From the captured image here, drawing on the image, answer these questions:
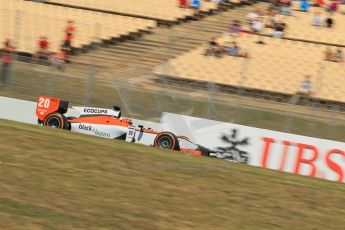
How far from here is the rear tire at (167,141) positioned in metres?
13.1

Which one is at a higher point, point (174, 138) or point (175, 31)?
point (175, 31)

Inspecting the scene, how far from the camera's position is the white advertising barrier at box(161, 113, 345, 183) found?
12648mm

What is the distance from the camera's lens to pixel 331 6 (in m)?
21.7

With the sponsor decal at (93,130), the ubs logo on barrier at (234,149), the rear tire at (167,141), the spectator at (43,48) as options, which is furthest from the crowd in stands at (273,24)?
the sponsor decal at (93,130)

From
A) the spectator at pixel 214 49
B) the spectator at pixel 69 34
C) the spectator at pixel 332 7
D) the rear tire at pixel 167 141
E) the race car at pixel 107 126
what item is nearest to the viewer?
the rear tire at pixel 167 141

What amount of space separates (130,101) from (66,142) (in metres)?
5.35

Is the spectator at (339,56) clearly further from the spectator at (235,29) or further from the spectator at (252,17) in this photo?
the spectator at (252,17)

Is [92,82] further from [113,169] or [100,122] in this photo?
[113,169]

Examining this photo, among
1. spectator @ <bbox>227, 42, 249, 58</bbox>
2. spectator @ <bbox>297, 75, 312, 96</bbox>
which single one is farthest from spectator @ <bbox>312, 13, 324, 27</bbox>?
spectator @ <bbox>297, 75, 312, 96</bbox>

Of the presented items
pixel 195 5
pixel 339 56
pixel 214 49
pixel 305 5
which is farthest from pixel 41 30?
pixel 339 56

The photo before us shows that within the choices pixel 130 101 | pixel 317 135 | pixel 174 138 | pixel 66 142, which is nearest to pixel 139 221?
pixel 66 142

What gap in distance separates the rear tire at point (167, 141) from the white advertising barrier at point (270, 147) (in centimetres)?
76

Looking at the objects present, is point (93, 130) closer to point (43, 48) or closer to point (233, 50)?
point (43, 48)

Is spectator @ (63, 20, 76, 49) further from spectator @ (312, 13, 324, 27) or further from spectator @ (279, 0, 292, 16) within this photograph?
spectator @ (312, 13, 324, 27)
